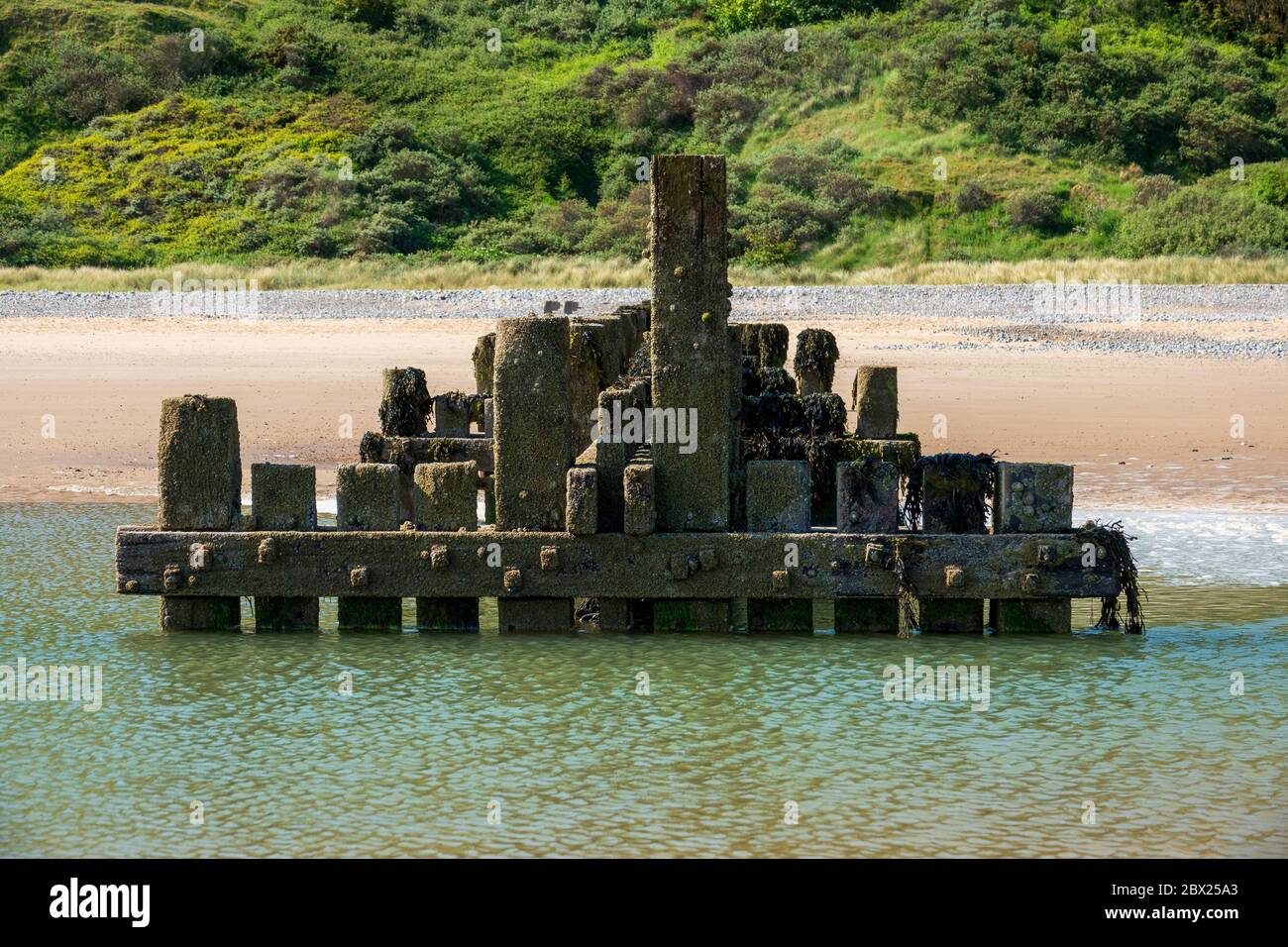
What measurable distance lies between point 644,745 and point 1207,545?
19.0ft

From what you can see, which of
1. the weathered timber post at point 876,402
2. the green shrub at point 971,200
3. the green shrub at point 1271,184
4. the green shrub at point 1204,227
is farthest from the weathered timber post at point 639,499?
the green shrub at point 1271,184

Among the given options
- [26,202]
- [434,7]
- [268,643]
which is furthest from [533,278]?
[434,7]

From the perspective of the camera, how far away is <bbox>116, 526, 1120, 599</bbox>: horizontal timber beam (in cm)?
852

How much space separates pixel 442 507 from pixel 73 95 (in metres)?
59.9

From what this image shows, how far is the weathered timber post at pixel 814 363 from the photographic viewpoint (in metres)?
12.5

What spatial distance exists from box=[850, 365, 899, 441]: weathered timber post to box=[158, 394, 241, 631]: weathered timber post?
4396 millimetres

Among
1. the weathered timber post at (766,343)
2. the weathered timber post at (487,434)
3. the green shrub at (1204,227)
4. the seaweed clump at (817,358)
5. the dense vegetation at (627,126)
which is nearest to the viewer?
the weathered timber post at (487,434)

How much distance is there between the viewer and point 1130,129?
179 feet

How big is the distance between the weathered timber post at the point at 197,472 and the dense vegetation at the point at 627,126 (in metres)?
35.6

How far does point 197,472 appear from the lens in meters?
8.77

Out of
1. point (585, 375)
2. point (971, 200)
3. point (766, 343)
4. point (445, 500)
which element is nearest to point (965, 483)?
point (445, 500)

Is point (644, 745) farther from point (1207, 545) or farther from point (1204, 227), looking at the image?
point (1204, 227)

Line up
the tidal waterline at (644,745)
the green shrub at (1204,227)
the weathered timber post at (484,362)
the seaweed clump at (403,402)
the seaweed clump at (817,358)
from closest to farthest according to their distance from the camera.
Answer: the tidal waterline at (644,745), the seaweed clump at (403,402), the seaweed clump at (817,358), the weathered timber post at (484,362), the green shrub at (1204,227)

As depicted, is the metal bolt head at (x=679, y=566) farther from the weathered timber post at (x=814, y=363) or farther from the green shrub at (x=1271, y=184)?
the green shrub at (x=1271, y=184)
